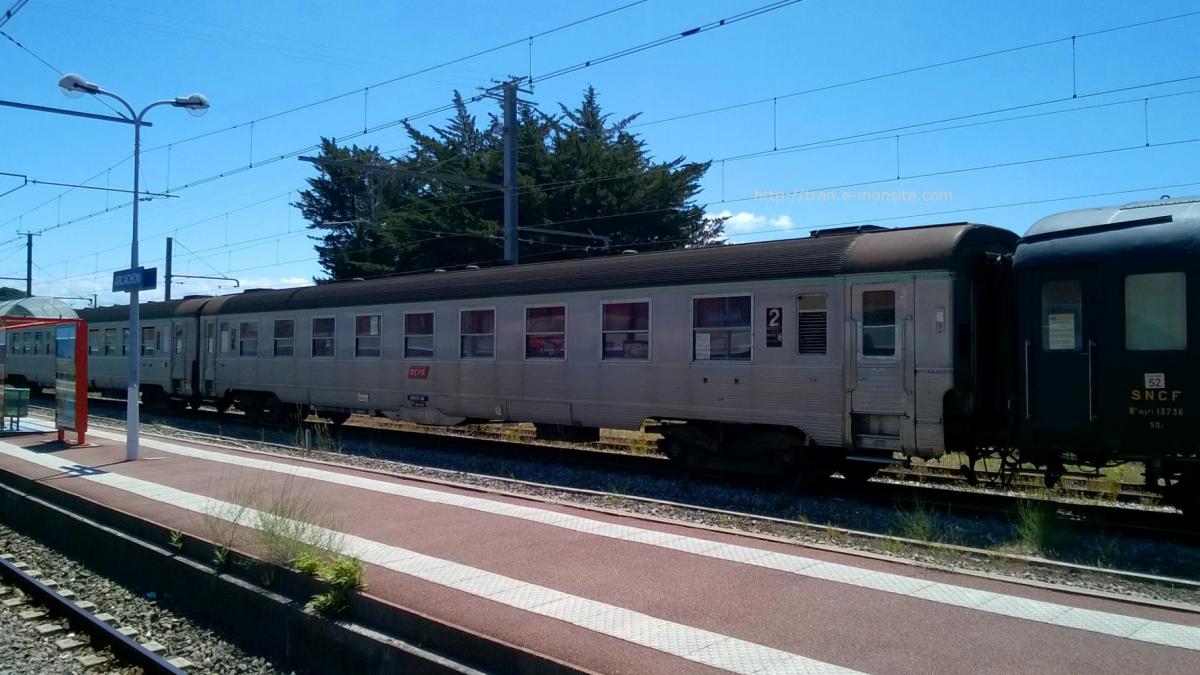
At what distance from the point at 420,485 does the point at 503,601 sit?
5.28 m

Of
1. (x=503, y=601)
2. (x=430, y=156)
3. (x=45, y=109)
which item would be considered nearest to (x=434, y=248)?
(x=430, y=156)

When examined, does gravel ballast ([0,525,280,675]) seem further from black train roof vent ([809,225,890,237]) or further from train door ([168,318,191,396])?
train door ([168,318,191,396])

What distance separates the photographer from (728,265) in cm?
1191

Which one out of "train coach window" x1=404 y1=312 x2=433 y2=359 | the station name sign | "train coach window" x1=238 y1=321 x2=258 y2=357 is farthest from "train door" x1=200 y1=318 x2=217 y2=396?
"train coach window" x1=404 y1=312 x2=433 y2=359

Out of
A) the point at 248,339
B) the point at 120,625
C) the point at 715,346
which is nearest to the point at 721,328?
the point at 715,346

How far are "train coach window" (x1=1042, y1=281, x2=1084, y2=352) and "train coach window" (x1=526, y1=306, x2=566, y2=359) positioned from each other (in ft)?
23.1

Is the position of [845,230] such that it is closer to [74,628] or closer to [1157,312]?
[1157,312]

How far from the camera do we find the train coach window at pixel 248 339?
21.1 meters

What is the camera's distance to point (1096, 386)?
8.95 m

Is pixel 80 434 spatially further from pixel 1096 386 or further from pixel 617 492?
pixel 1096 386

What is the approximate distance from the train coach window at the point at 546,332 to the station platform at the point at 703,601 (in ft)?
14.9

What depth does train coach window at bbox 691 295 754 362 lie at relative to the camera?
463 inches

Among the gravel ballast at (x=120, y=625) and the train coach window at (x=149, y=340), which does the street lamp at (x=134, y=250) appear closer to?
the gravel ballast at (x=120, y=625)

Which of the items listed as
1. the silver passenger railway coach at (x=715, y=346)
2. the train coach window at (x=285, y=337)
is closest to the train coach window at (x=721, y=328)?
the silver passenger railway coach at (x=715, y=346)
